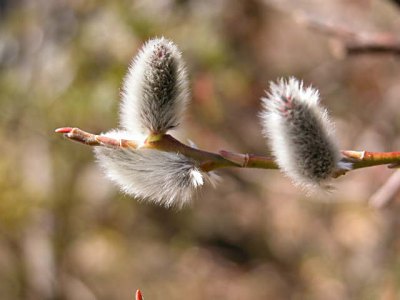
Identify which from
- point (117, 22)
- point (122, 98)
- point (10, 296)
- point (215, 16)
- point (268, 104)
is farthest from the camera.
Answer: point (10, 296)

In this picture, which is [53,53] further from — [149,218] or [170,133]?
[170,133]

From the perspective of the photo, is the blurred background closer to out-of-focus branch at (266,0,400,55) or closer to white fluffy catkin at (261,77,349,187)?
out-of-focus branch at (266,0,400,55)

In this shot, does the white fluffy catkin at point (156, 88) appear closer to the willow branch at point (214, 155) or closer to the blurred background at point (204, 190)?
the willow branch at point (214, 155)

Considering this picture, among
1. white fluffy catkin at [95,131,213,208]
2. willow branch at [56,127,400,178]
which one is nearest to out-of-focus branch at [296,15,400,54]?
willow branch at [56,127,400,178]

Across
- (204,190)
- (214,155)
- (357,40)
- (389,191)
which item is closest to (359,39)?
(357,40)

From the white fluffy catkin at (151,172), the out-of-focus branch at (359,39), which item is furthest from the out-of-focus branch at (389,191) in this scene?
the white fluffy catkin at (151,172)

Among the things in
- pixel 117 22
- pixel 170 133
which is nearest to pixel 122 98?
pixel 170 133

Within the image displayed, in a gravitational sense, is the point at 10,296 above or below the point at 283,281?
below
